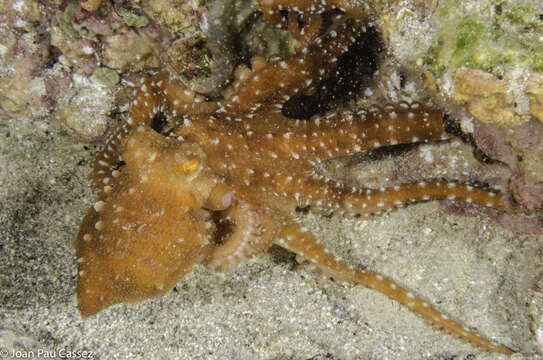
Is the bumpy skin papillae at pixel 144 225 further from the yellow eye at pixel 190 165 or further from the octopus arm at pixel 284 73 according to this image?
the octopus arm at pixel 284 73

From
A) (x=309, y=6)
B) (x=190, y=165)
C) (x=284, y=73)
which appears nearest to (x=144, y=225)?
(x=190, y=165)

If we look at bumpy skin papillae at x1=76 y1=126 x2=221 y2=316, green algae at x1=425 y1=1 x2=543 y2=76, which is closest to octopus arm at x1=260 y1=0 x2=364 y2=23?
green algae at x1=425 y1=1 x2=543 y2=76

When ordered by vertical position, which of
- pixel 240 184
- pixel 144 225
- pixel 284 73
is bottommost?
pixel 144 225

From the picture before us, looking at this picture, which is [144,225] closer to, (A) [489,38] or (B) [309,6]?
→ (B) [309,6]

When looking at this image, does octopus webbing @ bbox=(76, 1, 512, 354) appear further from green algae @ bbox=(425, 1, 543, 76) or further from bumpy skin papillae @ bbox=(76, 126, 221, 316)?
green algae @ bbox=(425, 1, 543, 76)

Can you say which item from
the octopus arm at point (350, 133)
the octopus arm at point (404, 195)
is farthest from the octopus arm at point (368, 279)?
the octopus arm at point (350, 133)
